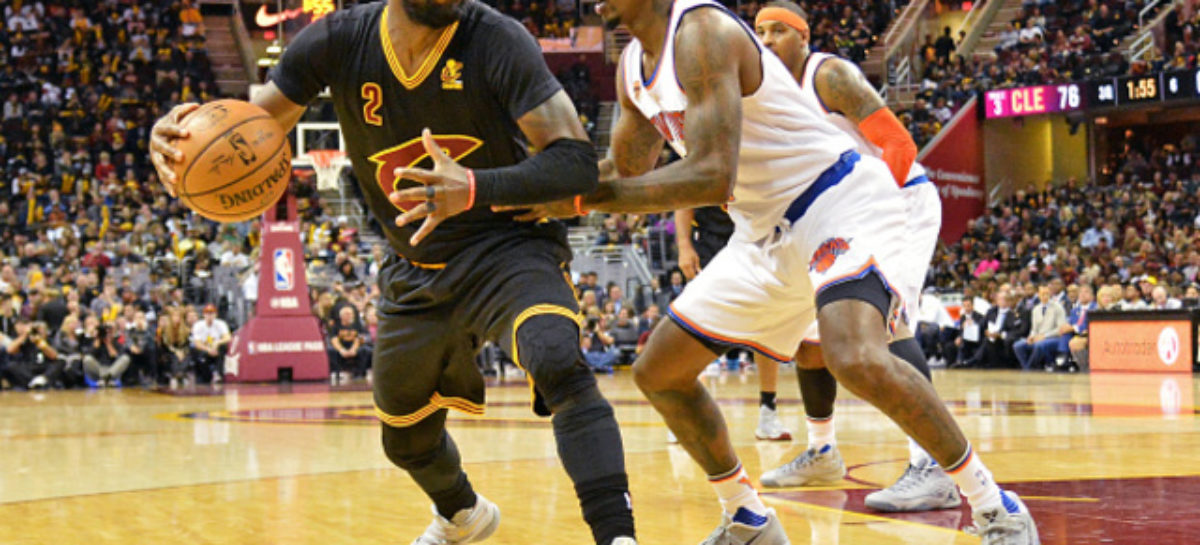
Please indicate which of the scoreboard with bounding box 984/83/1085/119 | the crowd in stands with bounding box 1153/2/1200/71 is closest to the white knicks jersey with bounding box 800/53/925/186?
the crowd in stands with bounding box 1153/2/1200/71

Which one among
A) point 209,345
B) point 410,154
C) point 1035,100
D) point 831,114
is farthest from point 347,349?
point 1035,100

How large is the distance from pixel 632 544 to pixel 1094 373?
44.5 ft

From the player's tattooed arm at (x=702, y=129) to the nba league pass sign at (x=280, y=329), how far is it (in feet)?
42.3

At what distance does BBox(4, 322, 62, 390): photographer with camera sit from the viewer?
16.0m

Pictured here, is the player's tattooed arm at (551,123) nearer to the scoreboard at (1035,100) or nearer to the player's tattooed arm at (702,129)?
the player's tattooed arm at (702,129)

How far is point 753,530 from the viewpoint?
13.4 feet

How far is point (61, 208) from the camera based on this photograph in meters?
23.4

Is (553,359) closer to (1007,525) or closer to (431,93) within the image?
(431,93)

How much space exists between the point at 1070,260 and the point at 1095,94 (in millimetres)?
4787

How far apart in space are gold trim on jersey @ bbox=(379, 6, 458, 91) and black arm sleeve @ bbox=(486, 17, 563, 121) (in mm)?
135

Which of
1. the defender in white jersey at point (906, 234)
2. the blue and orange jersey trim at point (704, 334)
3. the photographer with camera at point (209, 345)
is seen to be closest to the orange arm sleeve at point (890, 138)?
the defender in white jersey at point (906, 234)

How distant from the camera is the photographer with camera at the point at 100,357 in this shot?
647 inches

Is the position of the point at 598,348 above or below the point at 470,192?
below

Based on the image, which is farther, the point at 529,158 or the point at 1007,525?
the point at 1007,525
